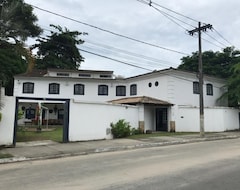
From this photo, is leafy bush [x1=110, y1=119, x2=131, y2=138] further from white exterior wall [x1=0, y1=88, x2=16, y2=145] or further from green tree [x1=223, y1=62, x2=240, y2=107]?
green tree [x1=223, y1=62, x2=240, y2=107]

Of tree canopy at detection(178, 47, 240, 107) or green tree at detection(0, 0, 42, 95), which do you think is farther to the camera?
tree canopy at detection(178, 47, 240, 107)

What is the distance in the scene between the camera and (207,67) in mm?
43375

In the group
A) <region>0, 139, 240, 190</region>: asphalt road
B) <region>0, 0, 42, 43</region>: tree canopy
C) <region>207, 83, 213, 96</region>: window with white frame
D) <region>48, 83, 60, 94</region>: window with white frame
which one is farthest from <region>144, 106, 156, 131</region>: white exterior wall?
<region>0, 139, 240, 190</region>: asphalt road

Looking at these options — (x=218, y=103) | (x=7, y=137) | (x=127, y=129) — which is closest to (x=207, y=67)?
(x=218, y=103)

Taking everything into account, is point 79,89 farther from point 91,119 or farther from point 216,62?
point 216,62

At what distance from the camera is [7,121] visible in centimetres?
1566

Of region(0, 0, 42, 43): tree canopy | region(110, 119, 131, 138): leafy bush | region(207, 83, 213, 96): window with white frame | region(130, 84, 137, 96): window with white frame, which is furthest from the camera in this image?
region(130, 84, 137, 96): window with white frame

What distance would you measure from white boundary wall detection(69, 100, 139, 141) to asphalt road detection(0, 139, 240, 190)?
7.01 m

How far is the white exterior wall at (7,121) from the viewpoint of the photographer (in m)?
15.5

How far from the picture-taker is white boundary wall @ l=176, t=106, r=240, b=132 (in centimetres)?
2857

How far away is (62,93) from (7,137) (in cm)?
2130

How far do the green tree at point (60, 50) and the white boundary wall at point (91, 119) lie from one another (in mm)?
31593

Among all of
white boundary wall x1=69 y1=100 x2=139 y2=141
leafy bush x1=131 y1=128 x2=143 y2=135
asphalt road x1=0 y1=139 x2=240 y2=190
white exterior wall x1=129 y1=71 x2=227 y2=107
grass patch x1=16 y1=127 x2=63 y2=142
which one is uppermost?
white exterior wall x1=129 y1=71 x2=227 y2=107

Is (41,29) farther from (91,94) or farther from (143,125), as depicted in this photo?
(91,94)
